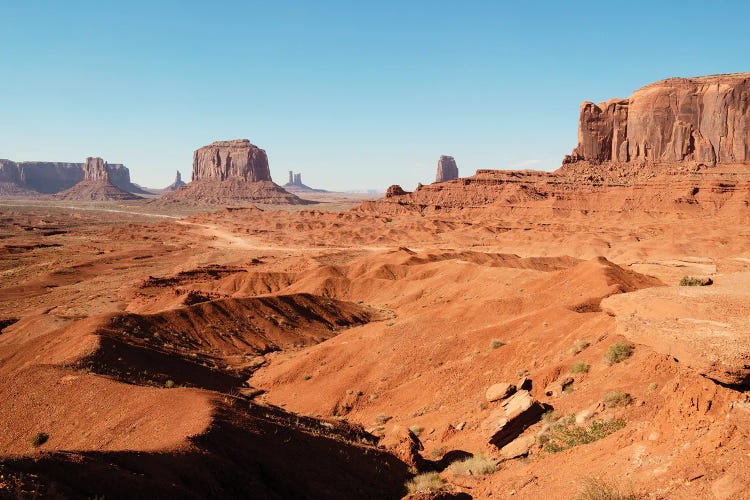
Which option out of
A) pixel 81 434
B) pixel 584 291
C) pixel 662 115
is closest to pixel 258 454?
pixel 81 434

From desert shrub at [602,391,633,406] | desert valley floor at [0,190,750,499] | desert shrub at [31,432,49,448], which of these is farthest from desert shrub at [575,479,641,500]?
desert shrub at [31,432,49,448]

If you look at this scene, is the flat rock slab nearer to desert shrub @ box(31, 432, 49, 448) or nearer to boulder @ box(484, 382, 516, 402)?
boulder @ box(484, 382, 516, 402)

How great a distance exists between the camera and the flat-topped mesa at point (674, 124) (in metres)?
100

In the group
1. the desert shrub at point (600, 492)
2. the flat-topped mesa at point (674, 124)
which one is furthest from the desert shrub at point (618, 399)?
the flat-topped mesa at point (674, 124)

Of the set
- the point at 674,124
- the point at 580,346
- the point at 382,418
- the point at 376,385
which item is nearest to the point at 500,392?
the point at 580,346

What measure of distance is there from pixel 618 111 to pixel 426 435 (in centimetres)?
11744

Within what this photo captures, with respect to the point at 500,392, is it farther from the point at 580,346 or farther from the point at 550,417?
the point at 580,346

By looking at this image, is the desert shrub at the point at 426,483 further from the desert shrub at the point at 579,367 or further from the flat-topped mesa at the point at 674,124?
the flat-topped mesa at the point at 674,124

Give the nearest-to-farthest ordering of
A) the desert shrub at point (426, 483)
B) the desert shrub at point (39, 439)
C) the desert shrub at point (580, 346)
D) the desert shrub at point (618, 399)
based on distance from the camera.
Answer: the desert shrub at point (618, 399) < the desert shrub at point (426, 483) < the desert shrub at point (39, 439) < the desert shrub at point (580, 346)

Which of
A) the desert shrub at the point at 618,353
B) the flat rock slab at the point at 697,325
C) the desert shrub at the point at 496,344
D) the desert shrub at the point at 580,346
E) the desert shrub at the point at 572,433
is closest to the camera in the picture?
the flat rock slab at the point at 697,325

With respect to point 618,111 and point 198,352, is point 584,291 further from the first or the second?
point 618,111

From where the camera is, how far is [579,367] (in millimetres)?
14977

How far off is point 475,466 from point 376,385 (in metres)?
10.3

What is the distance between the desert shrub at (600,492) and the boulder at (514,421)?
451cm
